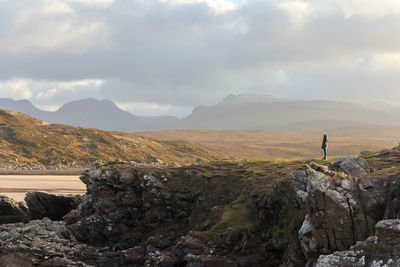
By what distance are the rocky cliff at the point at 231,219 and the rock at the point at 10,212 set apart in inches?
339

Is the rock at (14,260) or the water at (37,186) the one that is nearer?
the rock at (14,260)

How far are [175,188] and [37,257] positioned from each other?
20.0 m

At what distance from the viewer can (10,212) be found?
6366 cm

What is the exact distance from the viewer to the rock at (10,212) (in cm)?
6209

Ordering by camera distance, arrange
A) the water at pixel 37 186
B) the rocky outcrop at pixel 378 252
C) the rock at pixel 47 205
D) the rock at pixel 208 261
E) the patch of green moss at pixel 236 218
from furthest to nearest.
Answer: the water at pixel 37 186
the rock at pixel 47 205
the patch of green moss at pixel 236 218
the rock at pixel 208 261
the rocky outcrop at pixel 378 252

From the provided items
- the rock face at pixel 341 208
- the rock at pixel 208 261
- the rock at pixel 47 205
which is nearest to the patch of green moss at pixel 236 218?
the rock at pixel 208 261

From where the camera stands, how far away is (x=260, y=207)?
44938mm

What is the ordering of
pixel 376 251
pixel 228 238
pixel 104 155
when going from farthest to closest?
pixel 104 155, pixel 228 238, pixel 376 251

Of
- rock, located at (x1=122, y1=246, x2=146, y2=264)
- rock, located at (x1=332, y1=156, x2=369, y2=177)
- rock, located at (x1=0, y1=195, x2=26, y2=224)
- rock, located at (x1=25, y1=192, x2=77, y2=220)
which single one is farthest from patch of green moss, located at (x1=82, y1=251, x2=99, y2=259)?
rock, located at (x1=332, y1=156, x2=369, y2=177)

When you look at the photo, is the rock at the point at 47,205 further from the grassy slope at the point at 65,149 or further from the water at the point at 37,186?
the grassy slope at the point at 65,149

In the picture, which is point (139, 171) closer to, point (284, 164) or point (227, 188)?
point (227, 188)

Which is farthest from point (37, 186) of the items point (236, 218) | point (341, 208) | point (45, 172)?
point (341, 208)

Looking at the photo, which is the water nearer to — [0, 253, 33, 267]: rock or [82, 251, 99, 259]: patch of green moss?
[82, 251, 99, 259]: patch of green moss

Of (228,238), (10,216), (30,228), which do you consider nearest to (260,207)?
(228,238)
